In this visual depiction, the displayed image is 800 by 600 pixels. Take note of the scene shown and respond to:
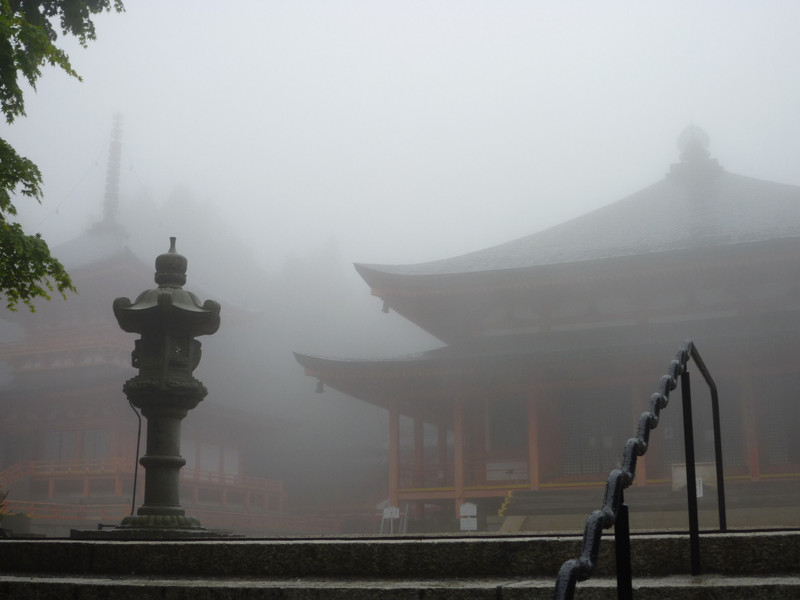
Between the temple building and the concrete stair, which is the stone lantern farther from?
the temple building

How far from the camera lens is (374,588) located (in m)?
4.23

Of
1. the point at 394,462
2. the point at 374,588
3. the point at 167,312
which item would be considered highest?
the point at 167,312

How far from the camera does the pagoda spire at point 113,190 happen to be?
44.2m

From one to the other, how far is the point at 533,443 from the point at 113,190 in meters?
37.8

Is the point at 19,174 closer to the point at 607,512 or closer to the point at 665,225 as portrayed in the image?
the point at 607,512

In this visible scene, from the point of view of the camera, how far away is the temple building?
1755cm

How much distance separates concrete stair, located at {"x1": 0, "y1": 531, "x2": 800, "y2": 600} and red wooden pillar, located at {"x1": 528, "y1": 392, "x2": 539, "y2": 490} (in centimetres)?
1397

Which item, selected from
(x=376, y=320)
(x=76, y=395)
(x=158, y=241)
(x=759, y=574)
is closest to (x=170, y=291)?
(x=759, y=574)

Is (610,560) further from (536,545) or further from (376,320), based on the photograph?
(376,320)

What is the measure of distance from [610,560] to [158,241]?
6782 centimetres

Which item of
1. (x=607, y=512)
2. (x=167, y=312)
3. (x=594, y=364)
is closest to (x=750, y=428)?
(x=594, y=364)

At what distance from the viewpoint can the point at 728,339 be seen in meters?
17.3

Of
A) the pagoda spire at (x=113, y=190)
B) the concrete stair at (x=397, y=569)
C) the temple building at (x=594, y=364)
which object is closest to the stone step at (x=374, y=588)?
the concrete stair at (x=397, y=569)

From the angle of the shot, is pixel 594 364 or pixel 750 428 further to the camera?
pixel 594 364
